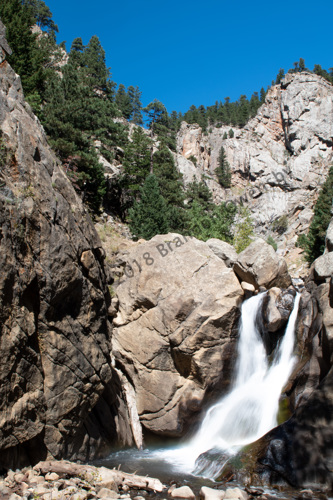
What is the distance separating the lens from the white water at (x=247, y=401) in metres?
13.0

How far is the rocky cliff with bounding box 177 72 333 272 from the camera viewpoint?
73.8m

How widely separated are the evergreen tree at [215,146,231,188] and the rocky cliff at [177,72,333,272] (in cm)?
158

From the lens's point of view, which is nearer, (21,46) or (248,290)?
(248,290)

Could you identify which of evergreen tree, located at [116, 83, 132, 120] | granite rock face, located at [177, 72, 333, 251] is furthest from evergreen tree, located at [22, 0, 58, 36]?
granite rock face, located at [177, 72, 333, 251]

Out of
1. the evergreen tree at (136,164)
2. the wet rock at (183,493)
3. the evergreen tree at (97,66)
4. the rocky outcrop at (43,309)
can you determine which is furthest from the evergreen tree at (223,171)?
the wet rock at (183,493)

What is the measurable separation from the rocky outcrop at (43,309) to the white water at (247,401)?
3.62 m

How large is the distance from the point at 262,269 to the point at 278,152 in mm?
78804

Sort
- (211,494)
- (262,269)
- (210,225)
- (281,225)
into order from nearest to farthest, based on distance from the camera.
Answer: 1. (211,494)
2. (262,269)
3. (210,225)
4. (281,225)

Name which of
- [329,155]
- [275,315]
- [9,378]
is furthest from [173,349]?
[329,155]

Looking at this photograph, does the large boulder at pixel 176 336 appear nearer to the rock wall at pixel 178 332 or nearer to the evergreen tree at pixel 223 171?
the rock wall at pixel 178 332

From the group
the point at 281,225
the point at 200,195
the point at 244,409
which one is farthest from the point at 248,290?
the point at 281,225

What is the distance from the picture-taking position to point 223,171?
90.9 m

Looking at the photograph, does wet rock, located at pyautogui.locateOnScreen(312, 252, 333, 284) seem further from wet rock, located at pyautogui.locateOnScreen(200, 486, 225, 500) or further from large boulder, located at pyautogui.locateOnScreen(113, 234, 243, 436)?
wet rock, located at pyautogui.locateOnScreen(200, 486, 225, 500)

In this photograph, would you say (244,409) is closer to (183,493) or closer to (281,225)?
(183,493)
